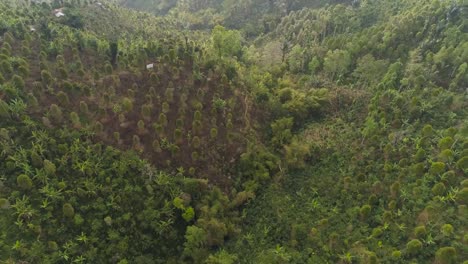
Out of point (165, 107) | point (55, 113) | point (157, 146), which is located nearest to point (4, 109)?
point (55, 113)

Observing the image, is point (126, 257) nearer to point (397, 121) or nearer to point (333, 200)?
point (333, 200)

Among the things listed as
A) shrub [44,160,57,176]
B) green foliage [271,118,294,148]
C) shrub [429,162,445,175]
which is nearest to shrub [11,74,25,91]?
shrub [44,160,57,176]

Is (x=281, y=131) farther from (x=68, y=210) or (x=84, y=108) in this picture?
(x=68, y=210)

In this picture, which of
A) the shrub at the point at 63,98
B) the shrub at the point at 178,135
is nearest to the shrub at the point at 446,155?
the shrub at the point at 178,135

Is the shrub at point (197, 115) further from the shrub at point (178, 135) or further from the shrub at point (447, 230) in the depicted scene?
the shrub at point (447, 230)

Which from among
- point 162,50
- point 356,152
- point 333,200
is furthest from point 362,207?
point 162,50

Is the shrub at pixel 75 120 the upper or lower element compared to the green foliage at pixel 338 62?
lower
